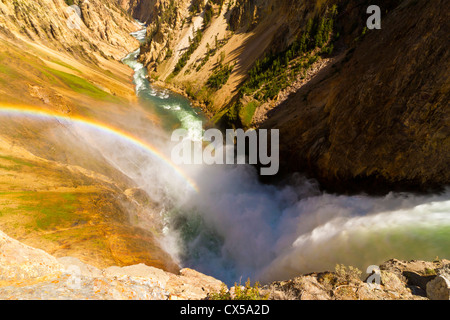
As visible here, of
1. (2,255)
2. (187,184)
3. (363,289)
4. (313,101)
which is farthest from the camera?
(187,184)

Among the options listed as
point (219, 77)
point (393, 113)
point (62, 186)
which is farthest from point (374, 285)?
point (219, 77)

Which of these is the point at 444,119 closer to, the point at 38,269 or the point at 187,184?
the point at 38,269

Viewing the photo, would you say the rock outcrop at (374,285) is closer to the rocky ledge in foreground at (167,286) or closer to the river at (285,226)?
the rocky ledge in foreground at (167,286)

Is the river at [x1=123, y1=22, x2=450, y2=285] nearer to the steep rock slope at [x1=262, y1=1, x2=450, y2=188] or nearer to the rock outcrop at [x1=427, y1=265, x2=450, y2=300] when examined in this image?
the steep rock slope at [x1=262, y1=1, x2=450, y2=188]

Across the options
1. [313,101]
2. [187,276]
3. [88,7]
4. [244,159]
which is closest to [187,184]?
[244,159]

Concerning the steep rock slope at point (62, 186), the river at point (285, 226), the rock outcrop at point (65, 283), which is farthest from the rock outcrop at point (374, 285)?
the steep rock slope at point (62, 186)
